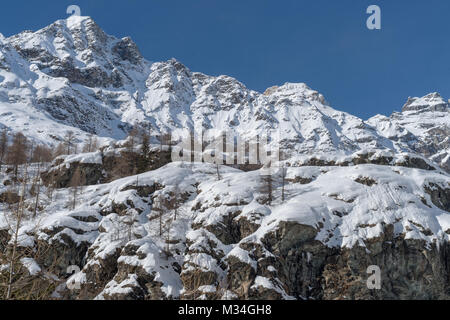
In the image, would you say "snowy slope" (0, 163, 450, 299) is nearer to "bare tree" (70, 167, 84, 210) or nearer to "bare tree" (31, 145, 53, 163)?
"bare tree" (70, 167, 84, 210)

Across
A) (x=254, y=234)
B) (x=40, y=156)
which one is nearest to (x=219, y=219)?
(x=254, y=234)

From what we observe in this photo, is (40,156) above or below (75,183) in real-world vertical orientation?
above

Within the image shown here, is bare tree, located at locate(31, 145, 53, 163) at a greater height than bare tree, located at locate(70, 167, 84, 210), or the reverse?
bare tree, located at locate(31, 145, 53, 163)

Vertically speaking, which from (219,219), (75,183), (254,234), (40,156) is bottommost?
(254,234)

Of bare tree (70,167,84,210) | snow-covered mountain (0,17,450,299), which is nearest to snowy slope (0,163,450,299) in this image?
snow-covered mountain (0,17,450,299)

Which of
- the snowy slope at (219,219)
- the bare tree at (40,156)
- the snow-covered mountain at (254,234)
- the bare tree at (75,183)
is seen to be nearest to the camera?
the snow-covered mountain at (254,234)

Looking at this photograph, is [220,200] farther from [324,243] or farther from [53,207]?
[53,207]

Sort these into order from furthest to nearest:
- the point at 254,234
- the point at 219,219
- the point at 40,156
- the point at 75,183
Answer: the point at 40,156
the point at 75,183
the point at 219,219
the point at 254,234

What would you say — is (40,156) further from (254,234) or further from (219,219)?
(254,234)

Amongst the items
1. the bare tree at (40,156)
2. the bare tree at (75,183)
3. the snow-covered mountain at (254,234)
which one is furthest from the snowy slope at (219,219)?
the bare tree at (40,156)

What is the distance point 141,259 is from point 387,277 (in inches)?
1168

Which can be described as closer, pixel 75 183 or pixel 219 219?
pixel 219 219

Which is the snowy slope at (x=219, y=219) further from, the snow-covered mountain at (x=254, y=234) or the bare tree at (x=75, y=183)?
the bare tree at (x=75, y=183)
